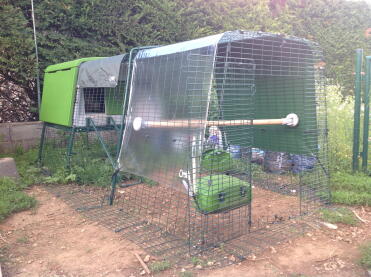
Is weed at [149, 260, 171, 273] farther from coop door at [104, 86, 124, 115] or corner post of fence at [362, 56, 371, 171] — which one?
corner post of fence at [362, 56, 371, 171]

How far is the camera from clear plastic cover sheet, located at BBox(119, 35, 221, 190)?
2.92 meters

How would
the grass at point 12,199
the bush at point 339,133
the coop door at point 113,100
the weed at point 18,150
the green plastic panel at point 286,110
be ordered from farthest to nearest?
the weed at point 18,150
the bush at point 339,133
the coop door at point 113,100
the green plastic panel at point 286,110
the grass at point 12,199

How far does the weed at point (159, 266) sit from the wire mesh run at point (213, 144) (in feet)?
0.53

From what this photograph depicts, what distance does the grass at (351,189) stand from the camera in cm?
412

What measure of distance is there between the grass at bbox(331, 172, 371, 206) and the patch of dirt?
0.23 metres

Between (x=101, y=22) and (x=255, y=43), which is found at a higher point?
(x=101, y=22)

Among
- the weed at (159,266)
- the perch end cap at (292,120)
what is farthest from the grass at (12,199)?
the perch end cap at (292,120)

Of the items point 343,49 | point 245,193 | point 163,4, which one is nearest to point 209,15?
point 163,4

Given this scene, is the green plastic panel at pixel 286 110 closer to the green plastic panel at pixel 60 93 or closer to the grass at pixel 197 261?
the grass at pixel 197 261

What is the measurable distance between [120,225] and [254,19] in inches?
278

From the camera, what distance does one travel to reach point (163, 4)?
7422mm

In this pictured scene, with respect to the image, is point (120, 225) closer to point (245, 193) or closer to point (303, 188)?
point (245, 193)

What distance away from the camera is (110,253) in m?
3.10

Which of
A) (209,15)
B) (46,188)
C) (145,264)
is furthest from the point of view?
(209,15)
